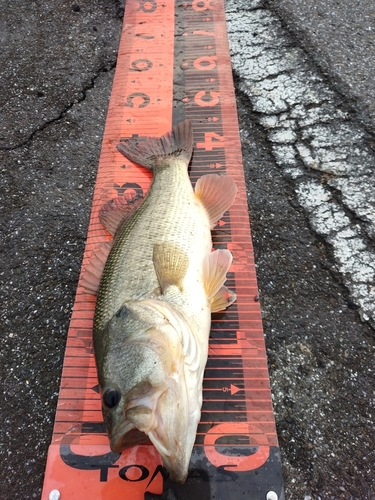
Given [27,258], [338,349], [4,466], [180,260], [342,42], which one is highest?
[342,42]

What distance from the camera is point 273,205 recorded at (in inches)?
124

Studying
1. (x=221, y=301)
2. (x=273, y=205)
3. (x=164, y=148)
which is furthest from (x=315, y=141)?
(x=221, y=301)

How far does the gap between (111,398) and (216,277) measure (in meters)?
1.00

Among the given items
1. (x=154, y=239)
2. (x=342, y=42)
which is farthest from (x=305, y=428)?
(x=342, y=42)

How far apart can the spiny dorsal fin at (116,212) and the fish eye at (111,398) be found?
122 cm

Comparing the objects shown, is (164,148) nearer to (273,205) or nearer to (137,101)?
(137,101)

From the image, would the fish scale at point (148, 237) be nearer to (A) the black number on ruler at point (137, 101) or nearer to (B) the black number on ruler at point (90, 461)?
(B) the black number on ruler at point (90, 461)

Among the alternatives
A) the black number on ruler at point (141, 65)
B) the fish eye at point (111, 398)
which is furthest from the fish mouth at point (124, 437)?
the black number on ruler at point (141, 65)

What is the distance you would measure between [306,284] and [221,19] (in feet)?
10.6

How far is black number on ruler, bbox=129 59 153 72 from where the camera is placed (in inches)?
157

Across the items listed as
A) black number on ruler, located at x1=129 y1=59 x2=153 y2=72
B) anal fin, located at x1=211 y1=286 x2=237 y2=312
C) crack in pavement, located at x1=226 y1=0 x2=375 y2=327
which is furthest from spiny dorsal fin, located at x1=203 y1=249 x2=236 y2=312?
black number on ruler, located at x1=129 y1=59 x2=153 y2=72

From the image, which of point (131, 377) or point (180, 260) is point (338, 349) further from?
point (131, 377)

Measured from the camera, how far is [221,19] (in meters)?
4.36

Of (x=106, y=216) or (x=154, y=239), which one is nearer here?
(x=154, y=239)
